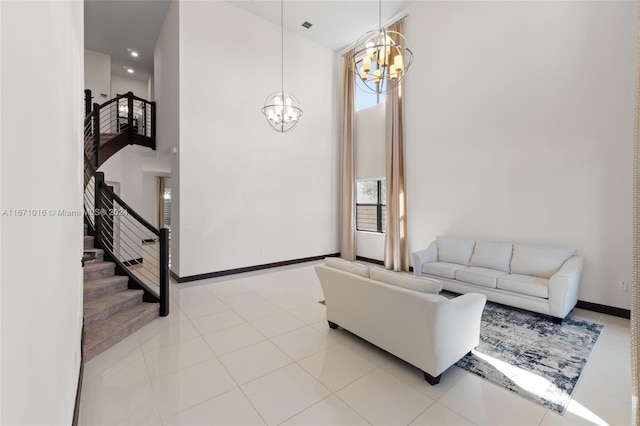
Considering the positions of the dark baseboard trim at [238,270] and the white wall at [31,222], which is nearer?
the white wall at [31,222]

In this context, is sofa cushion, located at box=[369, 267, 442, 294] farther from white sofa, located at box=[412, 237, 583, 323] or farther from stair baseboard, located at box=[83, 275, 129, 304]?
stair baseboard, located at box=[83, 275, 129, 304]

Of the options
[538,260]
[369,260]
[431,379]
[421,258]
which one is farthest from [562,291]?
[369,260]

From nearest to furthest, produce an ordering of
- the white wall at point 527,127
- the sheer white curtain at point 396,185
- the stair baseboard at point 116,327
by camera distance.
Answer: the stair baseboard at point 116,327 < the white wall at point 527,127 < the sheer white curtain at point 396,185

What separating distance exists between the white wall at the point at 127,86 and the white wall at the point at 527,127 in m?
9.11

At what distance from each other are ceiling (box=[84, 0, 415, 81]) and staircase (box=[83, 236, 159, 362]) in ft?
17.1

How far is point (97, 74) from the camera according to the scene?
7719 mm

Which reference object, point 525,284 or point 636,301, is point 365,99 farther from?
point 636,301

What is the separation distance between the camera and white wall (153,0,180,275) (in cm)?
530

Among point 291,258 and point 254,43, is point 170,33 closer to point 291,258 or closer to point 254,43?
point 254,43

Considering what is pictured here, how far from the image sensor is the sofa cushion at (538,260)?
3.91 metres

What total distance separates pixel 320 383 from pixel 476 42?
6090 mm

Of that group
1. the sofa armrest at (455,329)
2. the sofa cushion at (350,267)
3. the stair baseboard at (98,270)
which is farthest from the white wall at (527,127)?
the stair baseboard at (98,270)

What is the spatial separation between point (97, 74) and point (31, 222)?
950 cm

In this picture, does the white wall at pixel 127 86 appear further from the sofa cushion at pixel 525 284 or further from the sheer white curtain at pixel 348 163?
the sofa cushion at pixel 525 284
